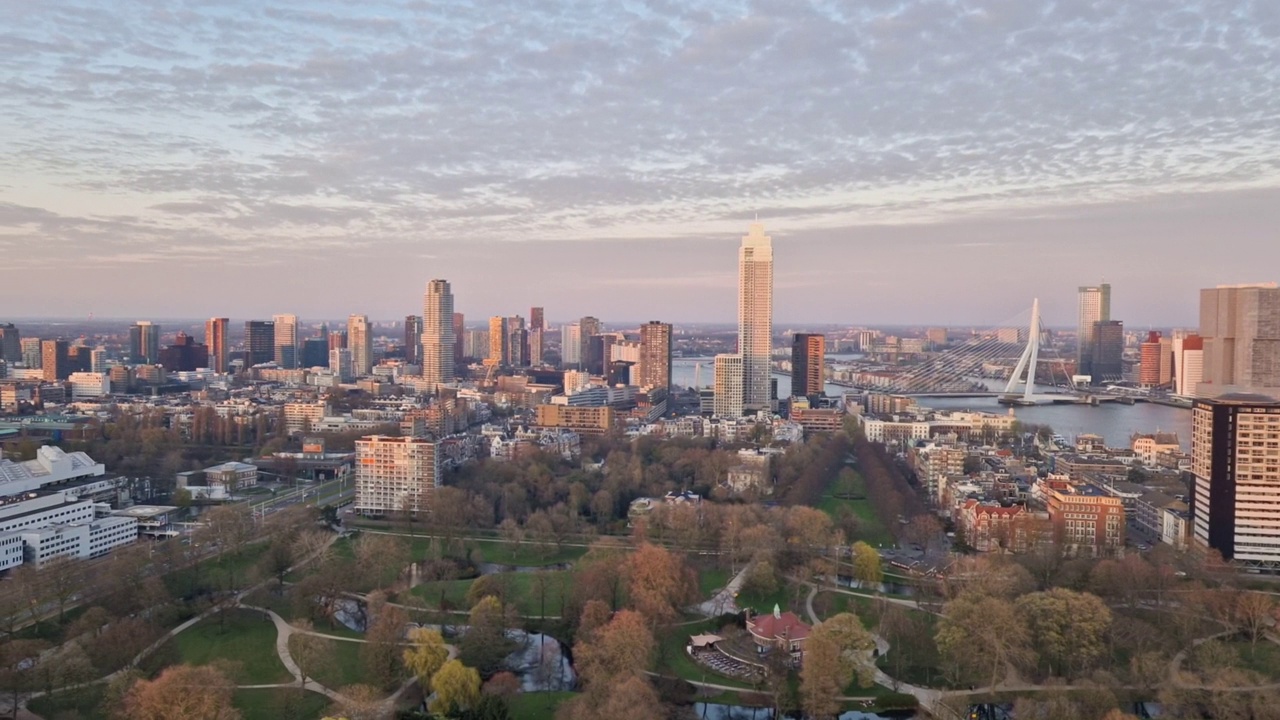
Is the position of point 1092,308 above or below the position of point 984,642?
above

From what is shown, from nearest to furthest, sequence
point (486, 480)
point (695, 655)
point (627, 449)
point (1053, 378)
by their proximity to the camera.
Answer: point (695, 655), point (486, 480), point (627, 449), point (1053, 378)

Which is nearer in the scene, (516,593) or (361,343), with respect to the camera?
(516,593)

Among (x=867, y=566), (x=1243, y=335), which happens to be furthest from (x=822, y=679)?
(x=1243, y=335)

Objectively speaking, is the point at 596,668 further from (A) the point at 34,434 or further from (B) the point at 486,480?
(A) the point at 34,434

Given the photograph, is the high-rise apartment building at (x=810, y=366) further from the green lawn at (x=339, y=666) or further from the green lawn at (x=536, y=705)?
the green lawn at (x=536, y=705)

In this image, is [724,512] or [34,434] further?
[34,434]

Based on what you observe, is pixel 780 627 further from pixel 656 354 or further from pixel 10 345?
pixel 10 345

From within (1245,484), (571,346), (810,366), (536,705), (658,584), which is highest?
(571,346)

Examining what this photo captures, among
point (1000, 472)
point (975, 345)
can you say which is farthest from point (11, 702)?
point (975, 345)

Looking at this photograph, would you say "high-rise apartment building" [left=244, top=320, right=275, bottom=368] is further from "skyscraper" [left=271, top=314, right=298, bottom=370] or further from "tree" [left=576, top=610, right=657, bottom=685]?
"tree" [left=576, top=610, right=657, bottom=685]
